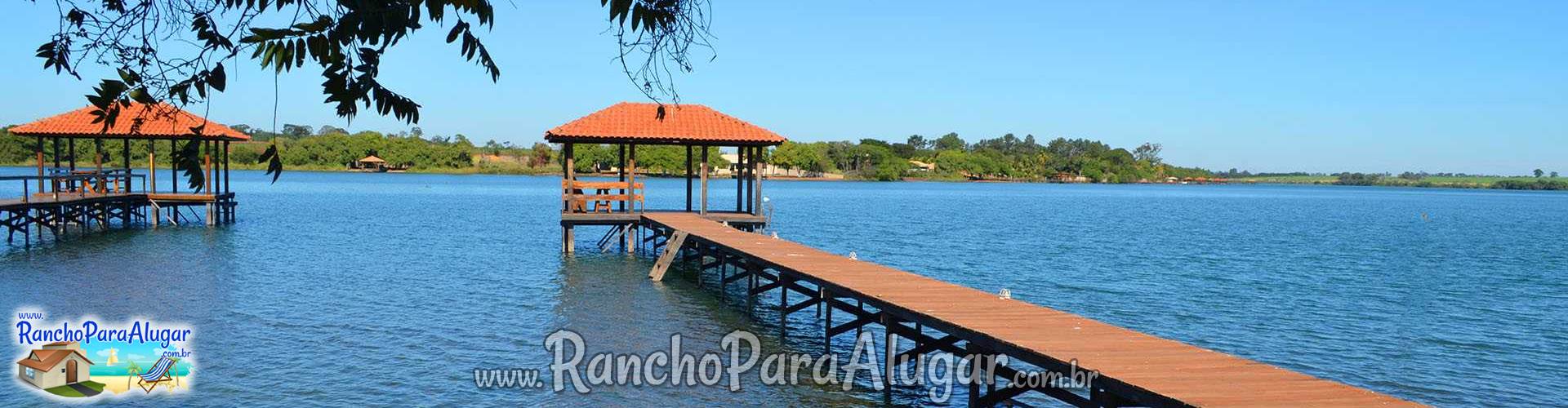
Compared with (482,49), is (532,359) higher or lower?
lower

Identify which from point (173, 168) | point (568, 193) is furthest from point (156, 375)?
point (568, 193)

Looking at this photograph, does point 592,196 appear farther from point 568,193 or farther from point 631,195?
point 631,195

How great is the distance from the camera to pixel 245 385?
38.0 ft

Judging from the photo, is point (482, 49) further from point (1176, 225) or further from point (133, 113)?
point (1176, 225)

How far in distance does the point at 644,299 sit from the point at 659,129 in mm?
8345

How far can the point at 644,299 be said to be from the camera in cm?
1858

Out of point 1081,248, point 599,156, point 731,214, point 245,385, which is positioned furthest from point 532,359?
point 599,156

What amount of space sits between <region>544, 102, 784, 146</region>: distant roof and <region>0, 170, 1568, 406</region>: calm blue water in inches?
110

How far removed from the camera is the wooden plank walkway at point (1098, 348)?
7.64 meters

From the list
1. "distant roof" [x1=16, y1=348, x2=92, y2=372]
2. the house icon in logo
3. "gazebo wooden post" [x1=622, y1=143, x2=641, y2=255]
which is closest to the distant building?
"gazebo wooden post" [x1=622, y1=143, x2=641, y2=255]

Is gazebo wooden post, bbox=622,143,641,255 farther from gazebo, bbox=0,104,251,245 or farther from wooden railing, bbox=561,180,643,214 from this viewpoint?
gazebo, bbox=0,104,251,245

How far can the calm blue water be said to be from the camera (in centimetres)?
1266

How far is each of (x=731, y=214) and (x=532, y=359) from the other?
45.6 ft

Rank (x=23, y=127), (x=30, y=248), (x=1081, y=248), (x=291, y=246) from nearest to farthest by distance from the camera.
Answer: (x=30, y=248) → (x=291, y=246) → (x=23, y=127) → (x=1081, y=248)
